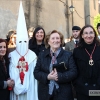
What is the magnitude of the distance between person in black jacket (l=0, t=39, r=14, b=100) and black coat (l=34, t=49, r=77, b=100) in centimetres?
56

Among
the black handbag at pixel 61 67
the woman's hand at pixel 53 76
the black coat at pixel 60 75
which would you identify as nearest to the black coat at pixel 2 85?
the black coat at pixel 60 75

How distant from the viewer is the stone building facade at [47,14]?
860cm

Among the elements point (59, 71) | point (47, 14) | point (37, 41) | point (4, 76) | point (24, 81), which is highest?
point (47, 14)

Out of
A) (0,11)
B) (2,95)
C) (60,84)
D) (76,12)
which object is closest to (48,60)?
(60,84)

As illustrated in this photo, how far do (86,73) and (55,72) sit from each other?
46 centimetres

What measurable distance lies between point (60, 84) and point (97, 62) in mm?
641

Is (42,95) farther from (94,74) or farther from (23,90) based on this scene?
(94,74)

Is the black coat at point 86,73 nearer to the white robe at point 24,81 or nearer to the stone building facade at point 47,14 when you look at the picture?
the white robe at point 24,81

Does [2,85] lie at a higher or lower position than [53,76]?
lower

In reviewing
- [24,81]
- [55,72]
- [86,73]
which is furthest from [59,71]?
[24,81]

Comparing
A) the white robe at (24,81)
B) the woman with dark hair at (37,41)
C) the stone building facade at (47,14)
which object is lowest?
the white robe at (24,81)

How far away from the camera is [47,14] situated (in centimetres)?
1162

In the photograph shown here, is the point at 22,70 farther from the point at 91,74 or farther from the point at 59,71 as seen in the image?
the point at 91,74

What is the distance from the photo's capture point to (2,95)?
369 centimetres
